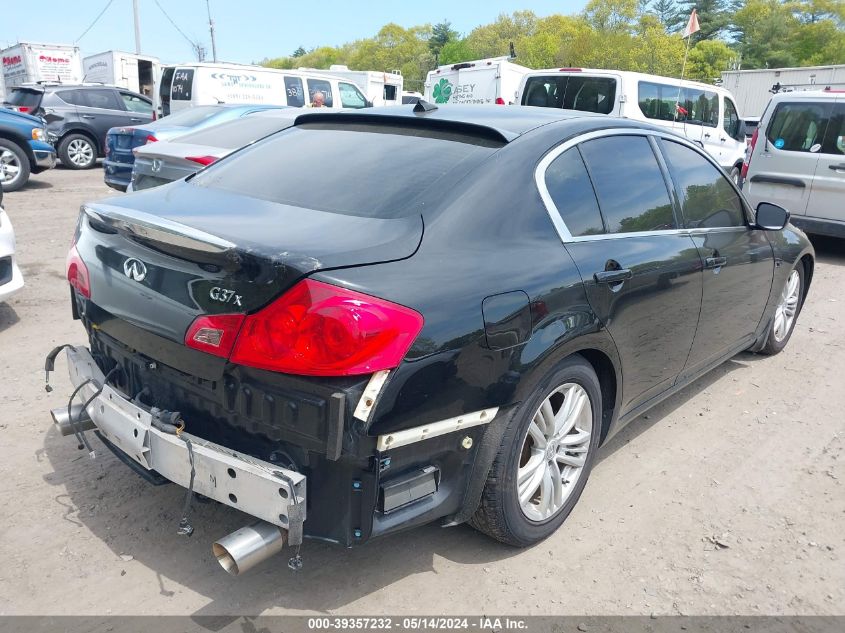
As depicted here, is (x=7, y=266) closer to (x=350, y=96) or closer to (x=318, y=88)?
(x=318, y=88)

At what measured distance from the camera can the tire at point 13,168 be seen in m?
11.0

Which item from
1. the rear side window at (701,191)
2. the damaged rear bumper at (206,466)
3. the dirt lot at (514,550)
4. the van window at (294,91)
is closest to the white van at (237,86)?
the van window at (294,91)

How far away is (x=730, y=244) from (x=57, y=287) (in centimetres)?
539

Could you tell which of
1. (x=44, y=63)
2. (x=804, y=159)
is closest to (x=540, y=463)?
(x=804, y=159)

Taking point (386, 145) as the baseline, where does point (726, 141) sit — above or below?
below

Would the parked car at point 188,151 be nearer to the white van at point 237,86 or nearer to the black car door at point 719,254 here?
the black car door at point 719,254

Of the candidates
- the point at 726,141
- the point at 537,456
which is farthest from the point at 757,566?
the point at 726,141

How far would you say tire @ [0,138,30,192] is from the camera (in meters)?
11.0

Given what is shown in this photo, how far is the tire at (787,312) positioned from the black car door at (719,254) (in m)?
0.73

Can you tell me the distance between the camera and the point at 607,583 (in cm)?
260

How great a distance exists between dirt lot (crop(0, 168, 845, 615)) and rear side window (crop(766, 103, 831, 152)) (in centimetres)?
574

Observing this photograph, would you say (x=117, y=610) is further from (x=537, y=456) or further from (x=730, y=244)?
(x=730, y=244)

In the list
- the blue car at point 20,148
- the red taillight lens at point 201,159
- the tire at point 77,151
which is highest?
the red taillight lens at point 201,159

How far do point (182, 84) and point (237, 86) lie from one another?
1.16 meters
